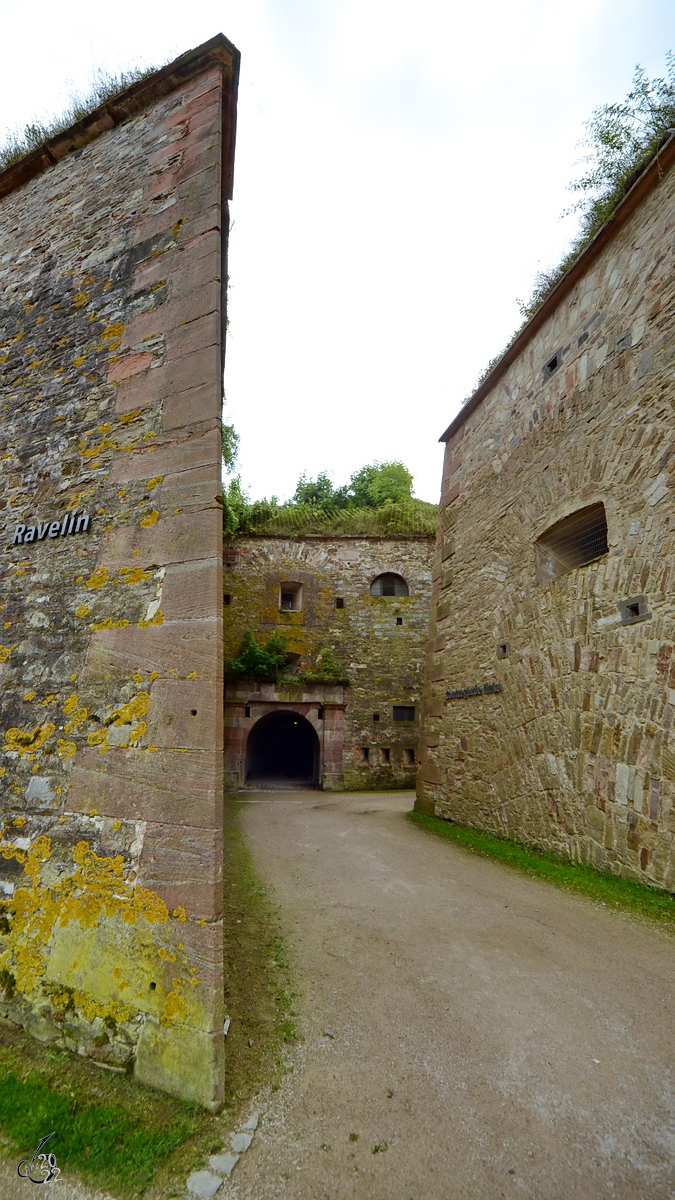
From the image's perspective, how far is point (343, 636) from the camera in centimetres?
1526

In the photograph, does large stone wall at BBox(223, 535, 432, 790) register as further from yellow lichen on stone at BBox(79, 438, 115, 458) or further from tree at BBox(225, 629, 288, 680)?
yellow lichen on stone at BBox(79, 438, 115, 458)

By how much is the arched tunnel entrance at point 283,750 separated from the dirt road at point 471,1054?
50.0 ft

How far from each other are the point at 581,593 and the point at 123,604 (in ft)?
15.5

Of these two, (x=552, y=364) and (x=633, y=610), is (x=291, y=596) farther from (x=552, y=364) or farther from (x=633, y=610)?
(x=633, y=610)

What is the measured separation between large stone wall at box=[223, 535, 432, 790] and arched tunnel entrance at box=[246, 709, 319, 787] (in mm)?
5315

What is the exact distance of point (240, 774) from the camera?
13.5 m

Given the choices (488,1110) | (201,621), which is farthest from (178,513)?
(488,1110)

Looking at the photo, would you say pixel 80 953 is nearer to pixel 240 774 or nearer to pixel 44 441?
pixel 44 441

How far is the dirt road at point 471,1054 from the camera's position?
6.05 feet

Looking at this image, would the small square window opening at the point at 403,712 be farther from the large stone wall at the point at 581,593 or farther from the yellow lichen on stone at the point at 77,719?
the yellow lichen on stone at the point at 77,719

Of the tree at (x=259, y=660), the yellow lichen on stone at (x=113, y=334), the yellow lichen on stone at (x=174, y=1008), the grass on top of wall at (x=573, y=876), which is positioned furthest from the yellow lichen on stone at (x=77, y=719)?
the tree at (x=259, y=660)

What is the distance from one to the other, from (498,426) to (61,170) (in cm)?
618

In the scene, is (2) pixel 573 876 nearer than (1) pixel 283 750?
Yes

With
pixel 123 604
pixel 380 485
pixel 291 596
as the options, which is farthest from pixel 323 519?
pixel 123 604
